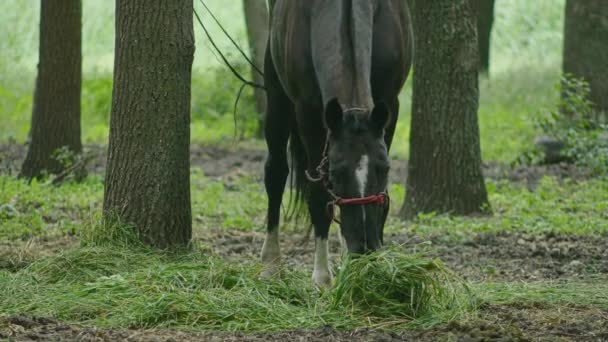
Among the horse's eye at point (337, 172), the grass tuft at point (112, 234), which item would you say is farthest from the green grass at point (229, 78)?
the horse's eye at point (337, 172)

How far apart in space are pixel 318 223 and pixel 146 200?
122 centimetres

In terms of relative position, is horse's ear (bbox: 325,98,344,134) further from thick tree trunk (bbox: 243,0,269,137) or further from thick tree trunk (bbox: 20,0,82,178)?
thick tree trunk (bbox: 243,0,269,137)

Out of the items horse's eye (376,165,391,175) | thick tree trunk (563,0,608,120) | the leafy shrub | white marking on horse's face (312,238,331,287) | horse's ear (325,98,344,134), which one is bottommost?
Answer: white marking on horse's face (312,238,331,287)

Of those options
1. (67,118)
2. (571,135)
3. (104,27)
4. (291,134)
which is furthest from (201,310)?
(104,27)

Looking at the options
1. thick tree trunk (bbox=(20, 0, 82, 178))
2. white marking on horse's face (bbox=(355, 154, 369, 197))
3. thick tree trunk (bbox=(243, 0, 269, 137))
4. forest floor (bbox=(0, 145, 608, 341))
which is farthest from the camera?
thick tree trunk (bbox=(243, 0, 269, 137))

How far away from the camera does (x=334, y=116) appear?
238 inches

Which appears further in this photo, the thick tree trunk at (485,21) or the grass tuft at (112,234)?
the thick tree trunk at (485,21)

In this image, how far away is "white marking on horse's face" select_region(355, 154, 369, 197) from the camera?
5871 mm

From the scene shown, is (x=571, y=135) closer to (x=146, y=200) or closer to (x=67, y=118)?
(x=67, y=118)

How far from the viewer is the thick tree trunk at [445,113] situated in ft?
35.0

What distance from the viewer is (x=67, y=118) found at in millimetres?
Result: 12422

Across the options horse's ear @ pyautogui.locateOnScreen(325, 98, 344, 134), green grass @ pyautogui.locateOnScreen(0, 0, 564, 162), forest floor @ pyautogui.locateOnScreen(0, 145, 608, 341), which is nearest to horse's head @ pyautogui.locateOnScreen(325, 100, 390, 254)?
horse's ear @ pyautogui.locateOnScreen(325, 98, 344, 134)

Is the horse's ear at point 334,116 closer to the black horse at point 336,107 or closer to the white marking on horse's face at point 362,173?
the black horse at point 336,107

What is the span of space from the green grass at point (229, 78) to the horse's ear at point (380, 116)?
8119 millimetres
